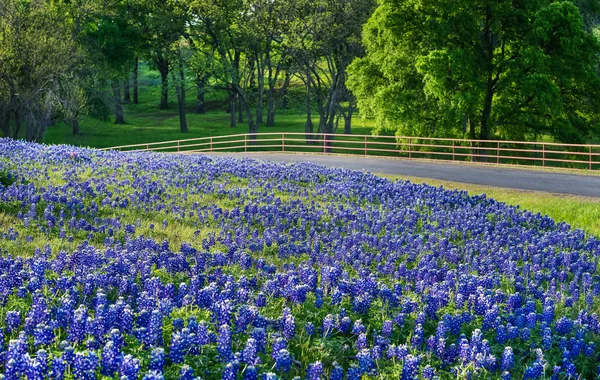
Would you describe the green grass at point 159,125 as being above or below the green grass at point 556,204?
above

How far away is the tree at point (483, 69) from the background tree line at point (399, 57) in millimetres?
57

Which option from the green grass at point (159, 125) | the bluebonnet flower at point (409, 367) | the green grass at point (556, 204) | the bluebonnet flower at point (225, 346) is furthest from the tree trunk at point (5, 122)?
the bluebonnet flower at point (409, 367)

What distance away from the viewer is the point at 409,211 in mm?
12672

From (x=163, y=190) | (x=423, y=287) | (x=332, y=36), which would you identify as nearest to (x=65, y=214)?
(x=163, y=190)

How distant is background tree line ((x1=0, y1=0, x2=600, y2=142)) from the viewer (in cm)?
3186

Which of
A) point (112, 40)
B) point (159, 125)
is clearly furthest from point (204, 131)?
point (112, 40)

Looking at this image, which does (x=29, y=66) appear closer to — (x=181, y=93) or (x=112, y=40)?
(x=112, y=40)

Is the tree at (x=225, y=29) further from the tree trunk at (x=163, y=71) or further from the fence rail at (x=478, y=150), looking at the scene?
the tree trunk at (x=163, y=71)

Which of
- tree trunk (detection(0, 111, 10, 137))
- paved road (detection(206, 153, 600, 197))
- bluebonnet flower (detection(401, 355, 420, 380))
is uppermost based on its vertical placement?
tree trunk (detection(0, 111, 10, 137))

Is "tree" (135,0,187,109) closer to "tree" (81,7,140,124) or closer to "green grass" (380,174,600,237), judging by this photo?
"tree" (81,7,140,124)

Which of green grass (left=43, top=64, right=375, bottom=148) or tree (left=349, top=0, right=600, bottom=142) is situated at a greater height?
tree (left=349, top=0, right=600, bottom=142)

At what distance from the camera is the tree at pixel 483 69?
31.5m

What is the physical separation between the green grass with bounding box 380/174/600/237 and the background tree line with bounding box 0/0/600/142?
1196cm

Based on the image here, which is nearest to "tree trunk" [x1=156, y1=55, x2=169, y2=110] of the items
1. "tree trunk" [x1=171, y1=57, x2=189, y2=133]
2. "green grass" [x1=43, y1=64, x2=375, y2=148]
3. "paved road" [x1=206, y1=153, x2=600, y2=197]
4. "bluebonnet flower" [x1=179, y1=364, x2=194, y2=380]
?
"green grass" [x1=43, y1=64, x2=375, y2=148]
